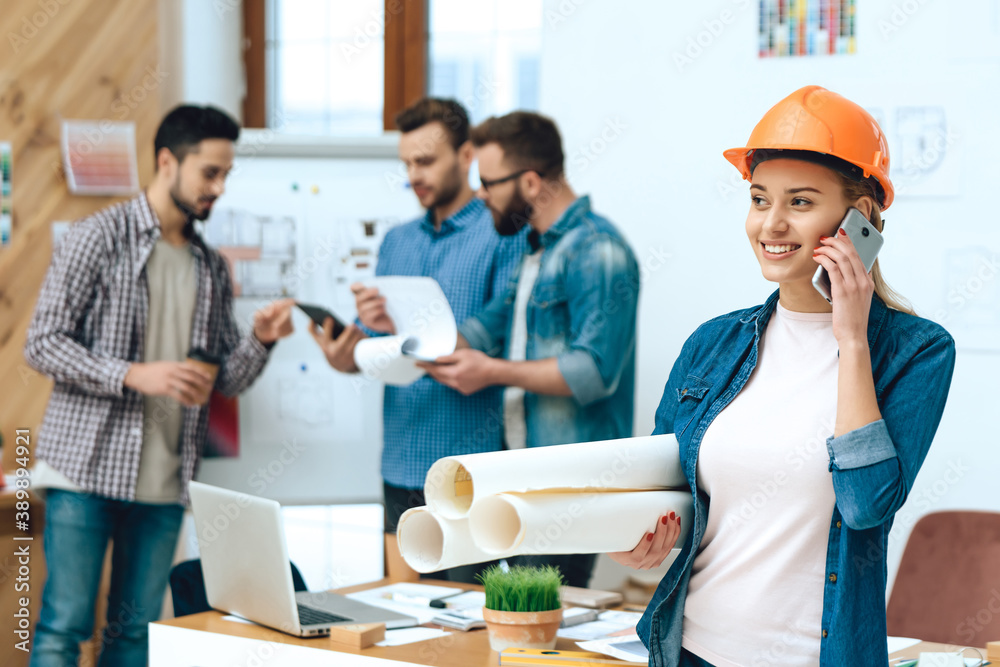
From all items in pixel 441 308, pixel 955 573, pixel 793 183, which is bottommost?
pixel 955 573

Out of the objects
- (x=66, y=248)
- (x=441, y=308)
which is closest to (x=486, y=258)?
(x=441, y=308)

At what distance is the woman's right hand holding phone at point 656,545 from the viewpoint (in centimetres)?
157

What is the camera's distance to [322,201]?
3.77 metres

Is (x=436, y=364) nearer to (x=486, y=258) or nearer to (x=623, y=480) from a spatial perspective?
(x=486, y=258)

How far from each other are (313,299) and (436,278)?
0.78 m

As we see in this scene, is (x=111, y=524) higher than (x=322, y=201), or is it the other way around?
(x=322, y=201)

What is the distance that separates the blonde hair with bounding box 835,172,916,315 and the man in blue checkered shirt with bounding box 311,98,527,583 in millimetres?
1568

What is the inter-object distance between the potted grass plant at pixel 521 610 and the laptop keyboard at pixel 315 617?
336 mm

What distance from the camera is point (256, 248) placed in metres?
3.74

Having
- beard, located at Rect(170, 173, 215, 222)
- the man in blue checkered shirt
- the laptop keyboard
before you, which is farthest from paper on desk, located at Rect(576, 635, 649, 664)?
beard, located at Rect(170, 173, 215, 222)

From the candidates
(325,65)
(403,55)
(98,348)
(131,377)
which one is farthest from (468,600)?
(325,65)

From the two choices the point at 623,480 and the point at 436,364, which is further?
the point at 436,364

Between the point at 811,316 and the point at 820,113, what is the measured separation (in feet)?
1.03

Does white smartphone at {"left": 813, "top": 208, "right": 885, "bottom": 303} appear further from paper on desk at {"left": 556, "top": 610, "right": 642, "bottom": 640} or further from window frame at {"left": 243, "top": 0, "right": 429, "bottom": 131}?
window frame at {"left": 243, "top": 0, "right": 429, "bottom": 131}
